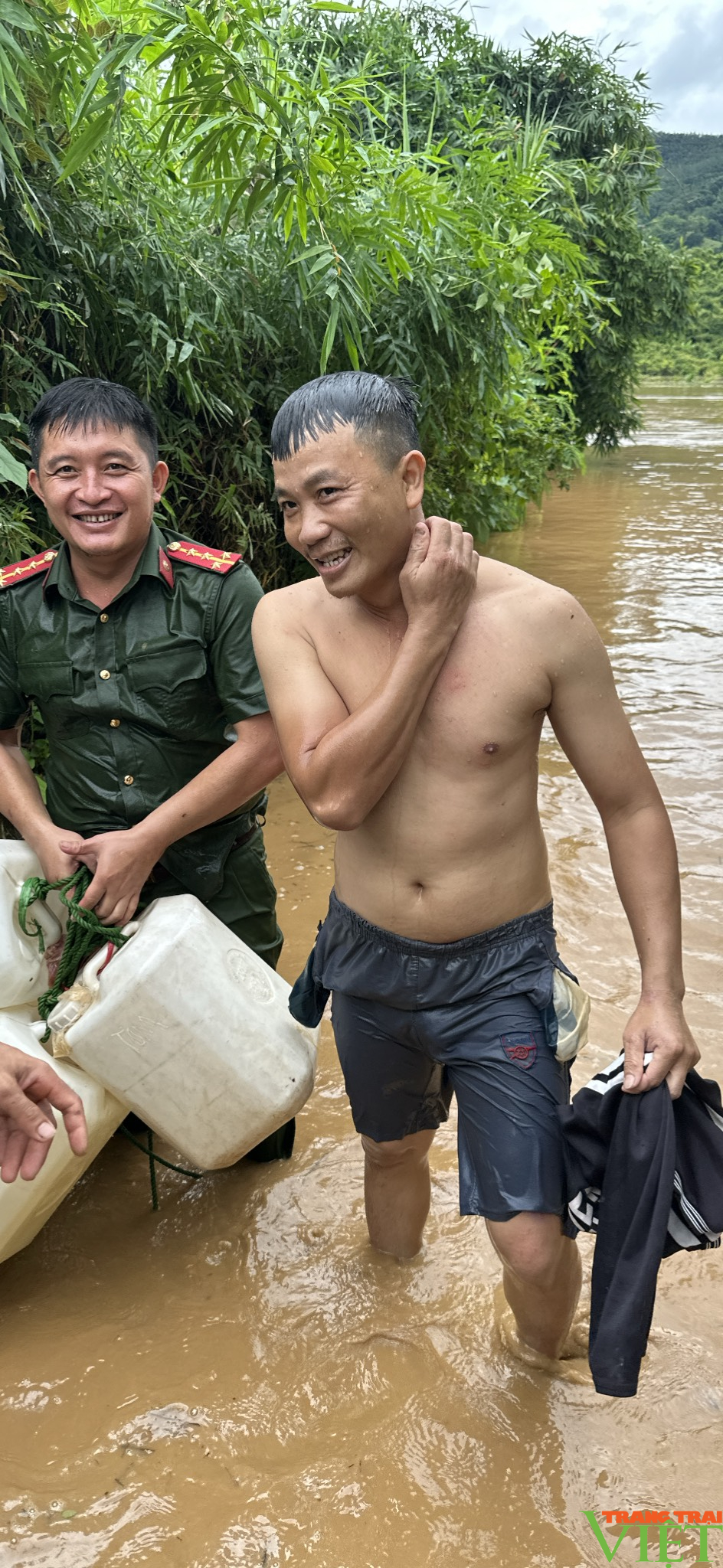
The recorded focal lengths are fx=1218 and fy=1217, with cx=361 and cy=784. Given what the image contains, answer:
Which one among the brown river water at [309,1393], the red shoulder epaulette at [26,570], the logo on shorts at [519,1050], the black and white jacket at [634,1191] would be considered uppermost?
the red shoulder epaulette at [26,570]

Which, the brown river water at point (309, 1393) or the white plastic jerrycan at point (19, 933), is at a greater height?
the white plastic jerrycan at point (19, 933)

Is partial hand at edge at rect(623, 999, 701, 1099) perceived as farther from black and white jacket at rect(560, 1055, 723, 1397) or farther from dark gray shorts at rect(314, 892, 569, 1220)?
dark gray shorts at rect(314, 892, 569, 1220)

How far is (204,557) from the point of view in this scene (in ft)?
9.03

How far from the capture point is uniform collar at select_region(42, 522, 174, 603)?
269 cm

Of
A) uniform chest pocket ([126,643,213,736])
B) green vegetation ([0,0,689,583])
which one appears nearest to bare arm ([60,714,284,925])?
uniform chest pocket ([126,643,213,736])

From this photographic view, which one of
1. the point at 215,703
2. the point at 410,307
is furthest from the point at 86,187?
the point at 215,703

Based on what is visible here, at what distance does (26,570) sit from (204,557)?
1.35ft

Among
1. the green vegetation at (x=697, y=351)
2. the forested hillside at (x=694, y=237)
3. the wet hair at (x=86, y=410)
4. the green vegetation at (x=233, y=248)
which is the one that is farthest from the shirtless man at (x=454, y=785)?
the green vegetation at (x=697, y=351)

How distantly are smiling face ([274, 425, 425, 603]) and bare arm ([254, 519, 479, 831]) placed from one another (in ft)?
0.17

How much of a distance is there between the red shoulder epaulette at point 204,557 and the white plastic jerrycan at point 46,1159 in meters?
1.04

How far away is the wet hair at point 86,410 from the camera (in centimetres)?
253

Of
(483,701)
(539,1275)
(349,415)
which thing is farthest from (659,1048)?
(349,415)

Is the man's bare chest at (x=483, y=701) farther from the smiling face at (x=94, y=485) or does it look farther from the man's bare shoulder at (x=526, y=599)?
the smiling face at (x=94, y=485)

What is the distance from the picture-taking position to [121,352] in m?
4.53
